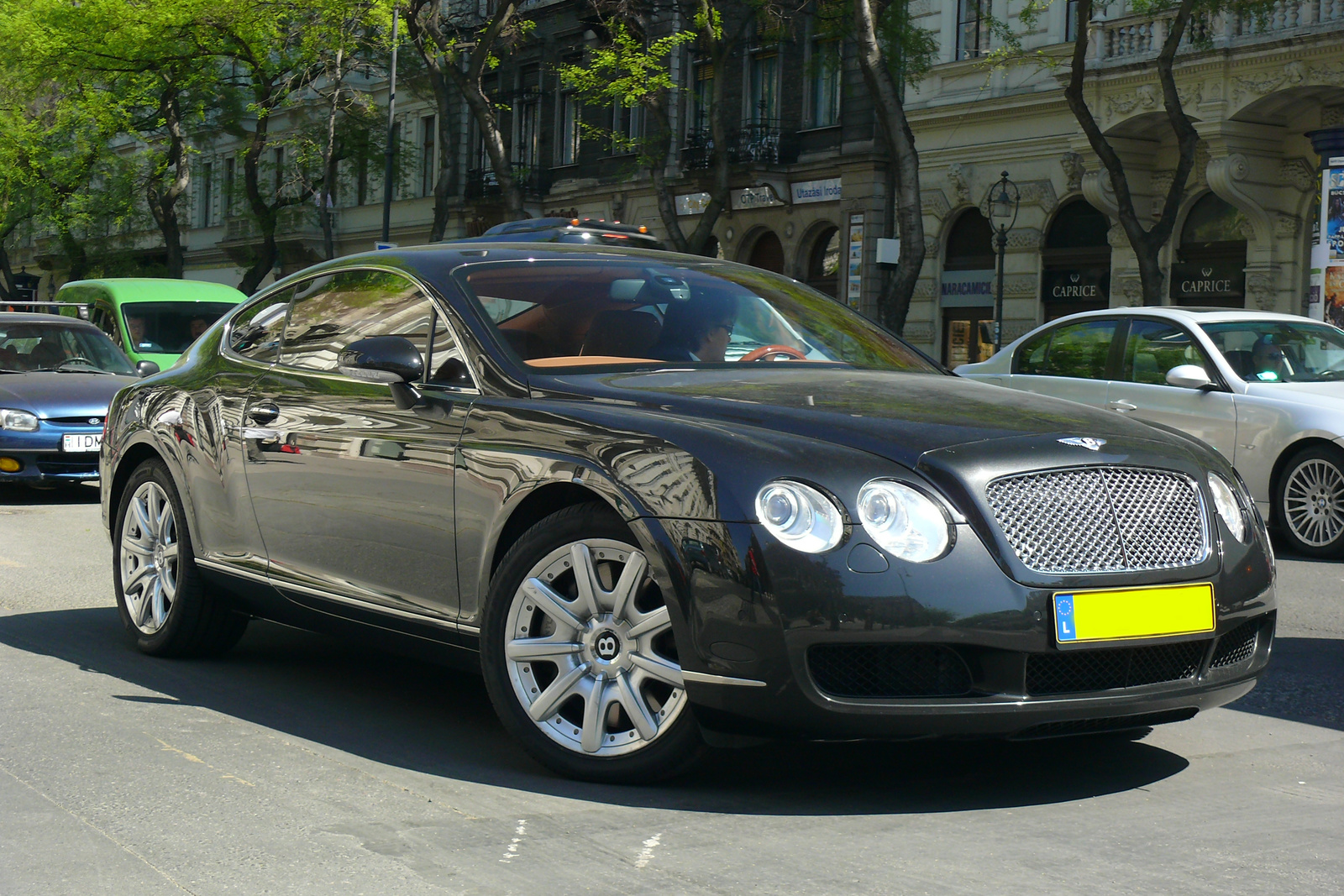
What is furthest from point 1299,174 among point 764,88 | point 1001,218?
point 764,88

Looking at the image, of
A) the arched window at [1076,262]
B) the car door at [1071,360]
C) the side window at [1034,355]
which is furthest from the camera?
the arched window at [1076,262]

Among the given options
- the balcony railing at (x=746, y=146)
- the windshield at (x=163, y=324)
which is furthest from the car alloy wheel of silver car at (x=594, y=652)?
the balcony railing at (x=746, y=146)

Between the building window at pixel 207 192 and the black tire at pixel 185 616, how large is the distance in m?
54.7

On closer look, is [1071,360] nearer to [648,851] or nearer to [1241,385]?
[1241,385]

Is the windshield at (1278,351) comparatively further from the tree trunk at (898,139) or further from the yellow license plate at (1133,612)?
the tree trunk at (898,139)

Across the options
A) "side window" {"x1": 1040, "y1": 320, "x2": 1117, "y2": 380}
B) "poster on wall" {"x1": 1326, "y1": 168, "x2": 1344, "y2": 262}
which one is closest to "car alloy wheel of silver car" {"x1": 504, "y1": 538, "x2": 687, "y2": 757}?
"side window" {"x1": 1040, "y1": 320, "x2": 1117, "y2": 380}

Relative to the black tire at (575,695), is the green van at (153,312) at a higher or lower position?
higher

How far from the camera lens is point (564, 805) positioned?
402 centimetres

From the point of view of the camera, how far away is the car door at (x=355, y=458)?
477 centimetres

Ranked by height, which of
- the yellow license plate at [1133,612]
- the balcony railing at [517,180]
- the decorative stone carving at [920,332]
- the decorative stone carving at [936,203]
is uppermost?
the balcony railing at [517,180]

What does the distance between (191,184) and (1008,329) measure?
39738 millimetres

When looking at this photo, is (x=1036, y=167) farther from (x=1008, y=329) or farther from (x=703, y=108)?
(x=703, y=108)

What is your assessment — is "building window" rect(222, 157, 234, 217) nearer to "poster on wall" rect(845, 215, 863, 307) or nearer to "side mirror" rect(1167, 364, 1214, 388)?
"poster on wall" rect(845, 215, 863, 307)

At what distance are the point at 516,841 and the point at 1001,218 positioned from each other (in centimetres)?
2491
